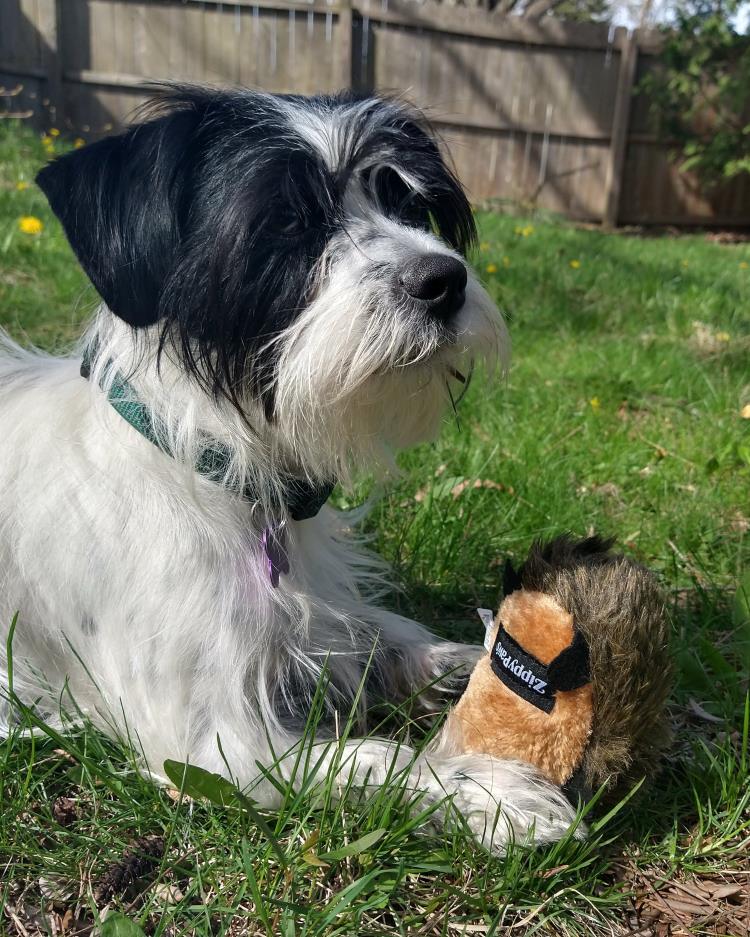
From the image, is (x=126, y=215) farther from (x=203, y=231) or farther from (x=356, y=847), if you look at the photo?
(x=356, y=847)

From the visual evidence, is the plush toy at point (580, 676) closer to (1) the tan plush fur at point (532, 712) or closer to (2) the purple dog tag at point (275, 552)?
(1) the tan plush fur at point (532, 712)

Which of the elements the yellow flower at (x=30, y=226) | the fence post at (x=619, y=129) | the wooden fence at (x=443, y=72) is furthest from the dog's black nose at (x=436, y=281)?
the fence post at (x=619, y=129)

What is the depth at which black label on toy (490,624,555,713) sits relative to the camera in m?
1.46

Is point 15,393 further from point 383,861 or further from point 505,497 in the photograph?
point 505,497

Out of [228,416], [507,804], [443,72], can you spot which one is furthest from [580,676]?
[443,72]

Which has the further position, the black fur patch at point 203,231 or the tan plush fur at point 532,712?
the black fur patch at point 203,231

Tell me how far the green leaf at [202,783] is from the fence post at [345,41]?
10045 millimetres

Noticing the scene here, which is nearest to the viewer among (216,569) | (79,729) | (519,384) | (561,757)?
(561,757)

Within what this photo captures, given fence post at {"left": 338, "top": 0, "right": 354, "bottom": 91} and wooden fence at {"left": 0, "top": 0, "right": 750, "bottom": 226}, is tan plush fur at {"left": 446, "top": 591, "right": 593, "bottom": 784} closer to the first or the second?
wooden fence at {"left": 0, "top": 0, "right": 750, "bottom": 226}

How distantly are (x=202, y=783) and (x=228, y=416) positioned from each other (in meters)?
0.68

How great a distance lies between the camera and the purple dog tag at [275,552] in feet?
5.70

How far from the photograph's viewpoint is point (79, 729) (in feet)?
5.90

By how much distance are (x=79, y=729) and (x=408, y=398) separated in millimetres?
999

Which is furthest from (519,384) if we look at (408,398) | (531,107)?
(531,107)
